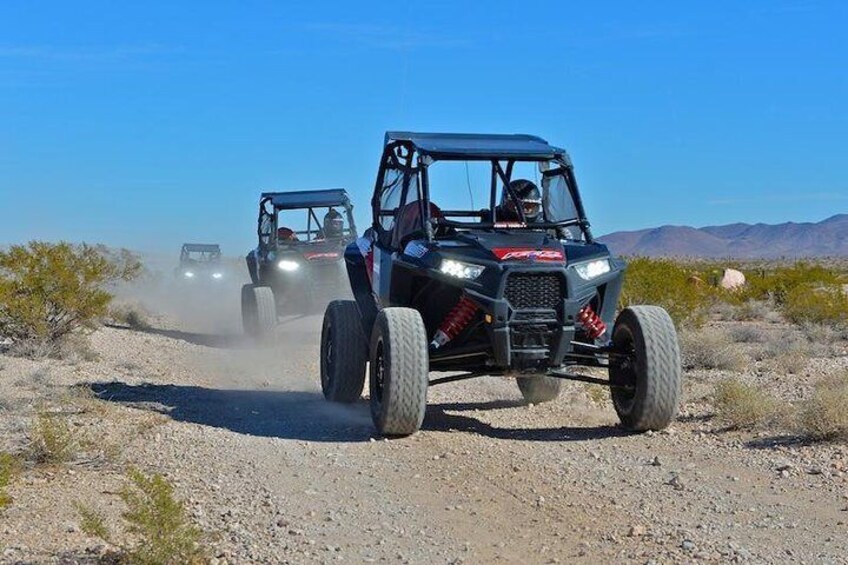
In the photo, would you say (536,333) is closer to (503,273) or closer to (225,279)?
(503,273)

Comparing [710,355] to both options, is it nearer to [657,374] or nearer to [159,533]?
[657,374]

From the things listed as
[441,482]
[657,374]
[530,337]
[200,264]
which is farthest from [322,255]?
[200,264]

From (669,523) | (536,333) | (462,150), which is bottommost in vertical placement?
(669,523)

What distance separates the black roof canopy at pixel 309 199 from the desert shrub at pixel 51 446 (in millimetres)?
11545

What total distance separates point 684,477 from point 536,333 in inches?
70.0

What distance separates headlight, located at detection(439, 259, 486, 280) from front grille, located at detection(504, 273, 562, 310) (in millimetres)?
267

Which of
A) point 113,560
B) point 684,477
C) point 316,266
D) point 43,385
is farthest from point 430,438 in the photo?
point 316,266

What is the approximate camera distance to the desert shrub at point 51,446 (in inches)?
Result: 293

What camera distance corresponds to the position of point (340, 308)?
10.8 meters

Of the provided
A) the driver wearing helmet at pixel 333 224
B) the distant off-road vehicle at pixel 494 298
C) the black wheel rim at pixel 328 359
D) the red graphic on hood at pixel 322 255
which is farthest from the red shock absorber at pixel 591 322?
the driver wearing helmet at pixel 333 224

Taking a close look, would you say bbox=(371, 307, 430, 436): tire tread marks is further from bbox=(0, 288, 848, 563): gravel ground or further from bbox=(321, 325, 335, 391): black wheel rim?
bbox=(321, 325, 335, 391): black wheel rim

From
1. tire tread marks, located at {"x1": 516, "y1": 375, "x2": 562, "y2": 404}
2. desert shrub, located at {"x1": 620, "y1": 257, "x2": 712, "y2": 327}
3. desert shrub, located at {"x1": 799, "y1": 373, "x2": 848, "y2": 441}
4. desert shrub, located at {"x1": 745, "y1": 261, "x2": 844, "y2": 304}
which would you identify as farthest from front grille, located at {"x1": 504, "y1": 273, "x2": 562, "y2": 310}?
desert shrub, located at {"x1": 745, "y1": 261, "x2": 844, "y2": 304}

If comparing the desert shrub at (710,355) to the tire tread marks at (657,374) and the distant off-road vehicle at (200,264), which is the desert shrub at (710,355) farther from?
the distant off-road vehicle at (200,264)

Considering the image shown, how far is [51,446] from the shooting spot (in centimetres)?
743
